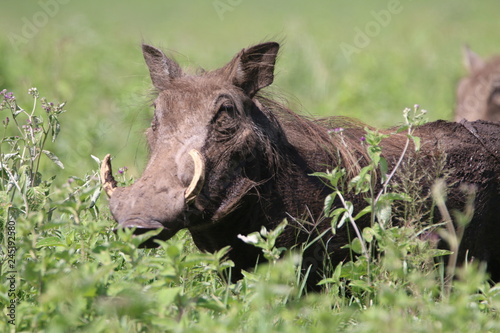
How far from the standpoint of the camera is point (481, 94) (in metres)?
8.31

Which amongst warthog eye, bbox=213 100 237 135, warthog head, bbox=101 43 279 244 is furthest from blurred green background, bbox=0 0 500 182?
warthog eye, bbox=213 100 237 135

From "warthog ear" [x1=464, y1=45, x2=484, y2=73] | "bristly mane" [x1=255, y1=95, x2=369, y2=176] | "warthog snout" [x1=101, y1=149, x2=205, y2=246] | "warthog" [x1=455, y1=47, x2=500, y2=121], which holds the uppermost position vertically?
"warthog ear" [x1=464, y1=45, x2=484, y2=73]

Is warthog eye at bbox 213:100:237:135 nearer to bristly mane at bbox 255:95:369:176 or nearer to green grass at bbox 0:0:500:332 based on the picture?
bristly mane at bbox 255:95:369:176

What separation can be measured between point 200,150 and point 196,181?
24cm

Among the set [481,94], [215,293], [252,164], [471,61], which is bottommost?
[215,293]

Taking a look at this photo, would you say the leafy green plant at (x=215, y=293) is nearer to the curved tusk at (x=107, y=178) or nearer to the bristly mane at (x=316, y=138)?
the curved tusk at (x=107, y=178)

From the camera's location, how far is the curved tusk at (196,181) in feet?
10.6

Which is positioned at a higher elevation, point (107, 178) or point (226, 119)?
point (226, 119)

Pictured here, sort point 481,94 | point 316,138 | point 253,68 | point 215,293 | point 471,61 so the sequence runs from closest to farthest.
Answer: point 215,293, point 253,68, point 316,138, point 481,94, point 471,61

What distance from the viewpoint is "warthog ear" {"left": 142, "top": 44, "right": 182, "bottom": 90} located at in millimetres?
3959

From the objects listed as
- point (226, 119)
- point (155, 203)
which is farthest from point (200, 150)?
point (155, 203)

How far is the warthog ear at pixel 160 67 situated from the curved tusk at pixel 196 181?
729mm

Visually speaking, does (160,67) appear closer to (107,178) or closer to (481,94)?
(107,178)

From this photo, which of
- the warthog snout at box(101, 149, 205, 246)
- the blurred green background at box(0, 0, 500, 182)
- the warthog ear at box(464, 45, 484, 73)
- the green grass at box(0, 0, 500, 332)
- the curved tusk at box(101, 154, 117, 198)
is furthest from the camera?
the warthog ear at box(464, 45, 484, 73)
